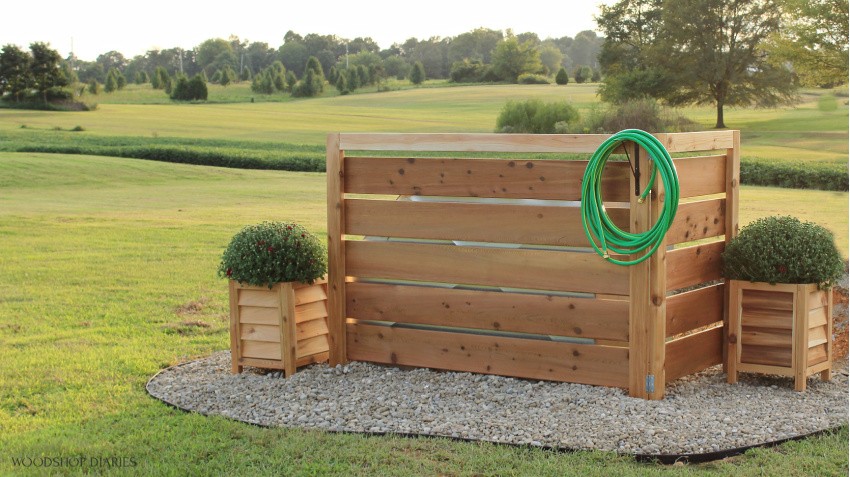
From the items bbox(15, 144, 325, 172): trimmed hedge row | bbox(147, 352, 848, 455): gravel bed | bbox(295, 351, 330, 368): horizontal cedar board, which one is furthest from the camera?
bbox(15, 144, 325, 172): trimmed hedge row

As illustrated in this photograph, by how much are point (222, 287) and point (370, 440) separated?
5.27m

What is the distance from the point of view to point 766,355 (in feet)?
18.2

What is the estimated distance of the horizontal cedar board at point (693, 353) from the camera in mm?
5387

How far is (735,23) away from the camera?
50.3m

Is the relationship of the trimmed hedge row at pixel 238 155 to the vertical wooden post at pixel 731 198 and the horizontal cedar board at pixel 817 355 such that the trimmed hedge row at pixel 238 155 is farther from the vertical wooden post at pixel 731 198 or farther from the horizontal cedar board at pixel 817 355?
the horizontal cedar board at pixel 817 355

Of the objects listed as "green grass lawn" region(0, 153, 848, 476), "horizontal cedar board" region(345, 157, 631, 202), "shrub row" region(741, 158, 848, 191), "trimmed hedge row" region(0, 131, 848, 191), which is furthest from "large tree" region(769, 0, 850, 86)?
"horizontal cedar board" region(345, 157, 631, 202)

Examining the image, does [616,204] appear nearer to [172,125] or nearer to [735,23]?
[172,125]

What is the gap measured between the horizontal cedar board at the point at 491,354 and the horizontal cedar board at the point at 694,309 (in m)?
0.39

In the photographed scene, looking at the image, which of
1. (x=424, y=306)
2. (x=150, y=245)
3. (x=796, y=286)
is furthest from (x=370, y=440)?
(x=150, y=245)

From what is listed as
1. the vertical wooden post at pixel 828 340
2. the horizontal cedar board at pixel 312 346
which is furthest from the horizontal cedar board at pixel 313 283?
the vertical wooden post at pixel 828 340

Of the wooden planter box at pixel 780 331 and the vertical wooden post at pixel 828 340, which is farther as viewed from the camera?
the vertical wooden post at pixel 828 340

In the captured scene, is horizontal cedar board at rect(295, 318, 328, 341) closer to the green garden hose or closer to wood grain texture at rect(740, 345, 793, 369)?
the green garden hose

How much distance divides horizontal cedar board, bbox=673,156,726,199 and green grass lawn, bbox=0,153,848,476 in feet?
5.28

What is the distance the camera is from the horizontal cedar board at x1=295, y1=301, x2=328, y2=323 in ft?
19.3
